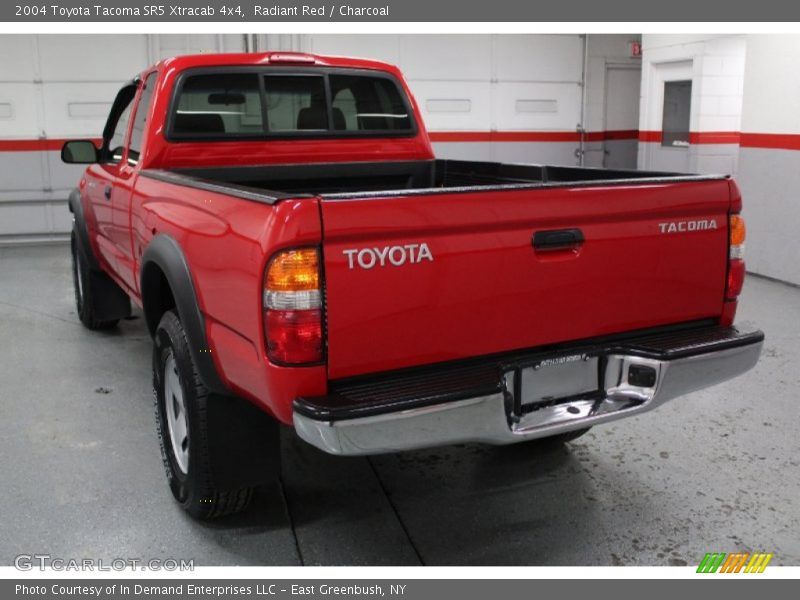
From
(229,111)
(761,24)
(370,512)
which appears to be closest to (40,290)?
(229,111)

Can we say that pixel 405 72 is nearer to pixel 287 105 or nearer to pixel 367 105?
pixel 367 105

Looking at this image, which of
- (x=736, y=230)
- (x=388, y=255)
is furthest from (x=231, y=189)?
(x=736, y=230)

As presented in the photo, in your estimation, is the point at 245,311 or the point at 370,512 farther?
the point at 370,512

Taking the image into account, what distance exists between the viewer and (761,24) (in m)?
7.50

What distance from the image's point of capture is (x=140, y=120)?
4.21 metres

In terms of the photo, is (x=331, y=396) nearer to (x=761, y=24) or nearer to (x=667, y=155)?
(x=761, y=24)

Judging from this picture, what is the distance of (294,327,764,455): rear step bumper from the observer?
2297 millimetres

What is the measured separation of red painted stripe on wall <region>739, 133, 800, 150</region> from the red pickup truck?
450 cm

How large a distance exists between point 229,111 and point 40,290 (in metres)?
4.36

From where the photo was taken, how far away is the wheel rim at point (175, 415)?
10.4 ft

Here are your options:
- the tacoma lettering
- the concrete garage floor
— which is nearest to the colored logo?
the concrete garage floor

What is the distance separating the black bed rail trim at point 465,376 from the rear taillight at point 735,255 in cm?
18

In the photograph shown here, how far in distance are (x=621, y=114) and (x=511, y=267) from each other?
10560 mm

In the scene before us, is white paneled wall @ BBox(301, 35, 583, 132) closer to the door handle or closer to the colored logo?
the door handle
